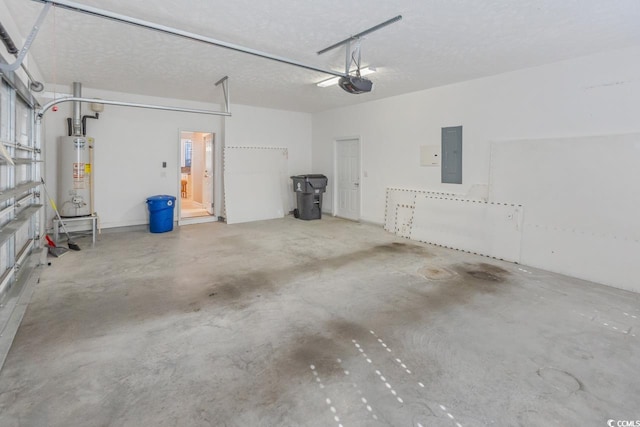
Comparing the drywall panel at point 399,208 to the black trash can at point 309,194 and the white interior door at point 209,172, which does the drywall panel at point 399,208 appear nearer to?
the black trash can at point 309,194

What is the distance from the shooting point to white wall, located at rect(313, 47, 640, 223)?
3799mm

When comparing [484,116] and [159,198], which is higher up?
[484,116]

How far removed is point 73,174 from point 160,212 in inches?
58.3

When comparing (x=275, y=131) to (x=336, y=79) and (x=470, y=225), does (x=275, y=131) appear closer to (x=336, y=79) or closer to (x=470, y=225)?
(x=336, y=79)

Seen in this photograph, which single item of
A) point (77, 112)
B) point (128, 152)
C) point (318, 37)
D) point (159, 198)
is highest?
point (318, 37)

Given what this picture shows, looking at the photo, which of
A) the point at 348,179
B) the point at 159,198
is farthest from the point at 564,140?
the point at 159,198

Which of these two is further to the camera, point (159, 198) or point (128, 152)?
point (128, 152)

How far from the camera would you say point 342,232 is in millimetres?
6531

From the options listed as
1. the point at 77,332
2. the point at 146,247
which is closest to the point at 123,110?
the point at 146,247

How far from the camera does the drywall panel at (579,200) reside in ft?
12.1

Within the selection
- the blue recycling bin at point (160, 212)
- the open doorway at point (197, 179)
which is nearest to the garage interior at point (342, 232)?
the blue recycling bin at point (160, 212)

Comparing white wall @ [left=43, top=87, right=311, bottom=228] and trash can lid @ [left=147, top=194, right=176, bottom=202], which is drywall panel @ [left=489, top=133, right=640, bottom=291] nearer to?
white wall @ [left=43, top=87, right=311, bottom=228]

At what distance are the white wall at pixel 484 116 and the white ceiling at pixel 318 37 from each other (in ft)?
0.78

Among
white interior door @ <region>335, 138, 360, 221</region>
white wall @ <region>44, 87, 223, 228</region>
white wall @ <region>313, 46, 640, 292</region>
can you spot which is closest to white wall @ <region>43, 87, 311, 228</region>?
white wall @ <region>44, 87, 223, 228</region>
